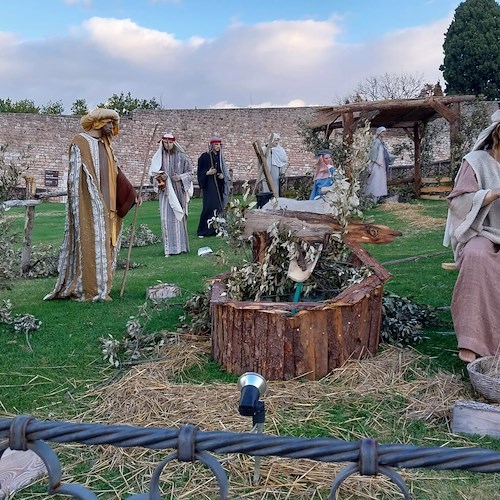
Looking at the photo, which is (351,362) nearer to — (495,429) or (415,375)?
(415,375)

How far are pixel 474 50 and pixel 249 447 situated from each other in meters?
36.6

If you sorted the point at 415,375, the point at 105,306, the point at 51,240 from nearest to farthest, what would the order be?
1. the point at 415,375
2. the point at 105,306
3. the point at 51,240

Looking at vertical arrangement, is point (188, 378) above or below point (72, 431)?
below

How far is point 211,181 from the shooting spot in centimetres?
1363

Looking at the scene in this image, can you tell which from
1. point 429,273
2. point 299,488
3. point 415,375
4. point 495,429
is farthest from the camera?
point 429,273

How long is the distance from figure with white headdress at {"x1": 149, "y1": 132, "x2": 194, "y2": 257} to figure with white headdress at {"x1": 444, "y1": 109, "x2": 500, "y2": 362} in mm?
6759

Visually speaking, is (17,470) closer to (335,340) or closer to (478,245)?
(335,340)

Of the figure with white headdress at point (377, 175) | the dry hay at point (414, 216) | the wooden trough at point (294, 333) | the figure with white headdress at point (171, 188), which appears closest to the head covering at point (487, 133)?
the wooden trough at point (294, 333)

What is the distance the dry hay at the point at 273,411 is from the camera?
288 cm

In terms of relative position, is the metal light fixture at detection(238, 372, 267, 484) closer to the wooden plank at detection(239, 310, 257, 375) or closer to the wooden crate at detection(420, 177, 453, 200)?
the wooden plank at detection(239, 310, 257, 375)

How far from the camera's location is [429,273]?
7.82 metres

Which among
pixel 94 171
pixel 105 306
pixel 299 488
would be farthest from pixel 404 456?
pixel 94 171

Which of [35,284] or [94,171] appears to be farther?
[35,284]

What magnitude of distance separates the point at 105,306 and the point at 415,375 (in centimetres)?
349
